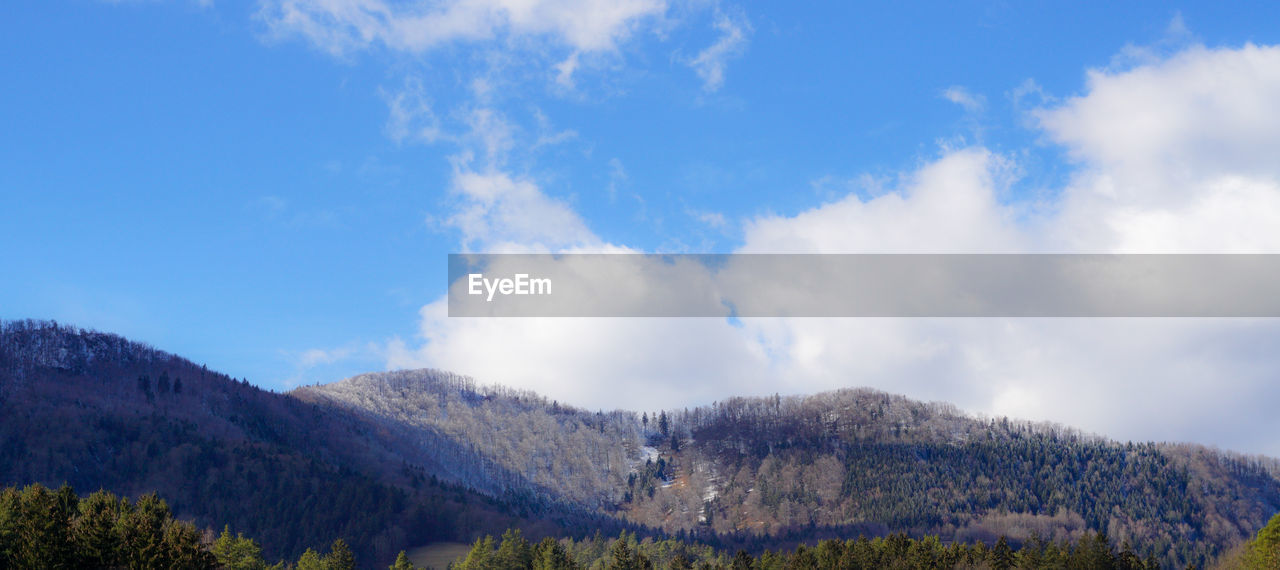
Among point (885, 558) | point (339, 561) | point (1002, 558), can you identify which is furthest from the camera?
point (885, 558)

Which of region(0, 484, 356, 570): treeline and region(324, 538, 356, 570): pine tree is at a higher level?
region(0, 484, 356, 570): treeline

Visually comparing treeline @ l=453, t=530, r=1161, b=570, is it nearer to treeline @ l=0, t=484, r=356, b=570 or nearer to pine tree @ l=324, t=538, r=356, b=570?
pine tree @ l=324, t=538, r=356, b=570

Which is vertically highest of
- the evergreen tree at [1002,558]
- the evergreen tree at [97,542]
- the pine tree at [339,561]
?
the evergreen tree at [97,542]

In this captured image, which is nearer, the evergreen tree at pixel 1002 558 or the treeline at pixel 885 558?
the treeline at pixel 885 558

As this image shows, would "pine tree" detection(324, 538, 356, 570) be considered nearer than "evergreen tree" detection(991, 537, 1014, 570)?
Yes

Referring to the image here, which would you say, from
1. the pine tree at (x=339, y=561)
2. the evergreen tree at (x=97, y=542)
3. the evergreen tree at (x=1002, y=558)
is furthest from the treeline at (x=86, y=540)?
the evergreen tree at (x=1002, y=558)

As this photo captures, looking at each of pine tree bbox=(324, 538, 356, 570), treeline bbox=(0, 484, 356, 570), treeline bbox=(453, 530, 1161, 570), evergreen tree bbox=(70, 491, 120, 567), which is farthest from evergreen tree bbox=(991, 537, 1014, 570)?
evergreen tree bbox=(70, 491, 120, 567)

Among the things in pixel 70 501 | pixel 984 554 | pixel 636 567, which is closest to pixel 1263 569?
pixel 984 554

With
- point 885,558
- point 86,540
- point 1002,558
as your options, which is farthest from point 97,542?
point 1002,558

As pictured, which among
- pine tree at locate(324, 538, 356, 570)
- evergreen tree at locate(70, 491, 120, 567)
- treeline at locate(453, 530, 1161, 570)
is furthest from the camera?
treeline at locate(453, 530, 1161, 570)

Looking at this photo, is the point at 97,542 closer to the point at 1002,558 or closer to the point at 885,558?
the point at 885,558

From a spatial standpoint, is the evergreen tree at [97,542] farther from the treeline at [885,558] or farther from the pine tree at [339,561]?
the treeline at [885,558]

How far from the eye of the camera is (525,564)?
167 metres

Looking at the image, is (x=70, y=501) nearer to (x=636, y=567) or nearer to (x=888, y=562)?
(x=636, y=567)
